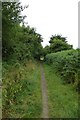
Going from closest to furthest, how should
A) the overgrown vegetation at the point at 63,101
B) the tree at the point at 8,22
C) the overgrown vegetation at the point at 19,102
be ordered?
1. the overgrown vegetation at the point at 19,102
2. the overgrown vegetation at the point at 63,101
3. the tree at the point at 8,22

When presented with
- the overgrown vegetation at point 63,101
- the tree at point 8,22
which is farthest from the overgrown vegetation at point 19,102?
the tree at point 8,22

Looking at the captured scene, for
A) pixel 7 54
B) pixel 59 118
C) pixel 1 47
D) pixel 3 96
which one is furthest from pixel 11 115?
pixel 7 54

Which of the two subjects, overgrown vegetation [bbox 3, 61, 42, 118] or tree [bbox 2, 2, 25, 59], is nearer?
overgrown vegetation [bbox 3, 61, 42, 118]

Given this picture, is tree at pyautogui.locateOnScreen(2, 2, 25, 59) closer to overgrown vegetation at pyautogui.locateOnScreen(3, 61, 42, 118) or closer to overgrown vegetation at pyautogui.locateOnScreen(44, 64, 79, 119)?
overgrown vegetation at pyautogui.locateOnScreen(3, 61, 42, 118)

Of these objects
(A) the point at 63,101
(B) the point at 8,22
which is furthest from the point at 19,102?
(B) the point at 8,22

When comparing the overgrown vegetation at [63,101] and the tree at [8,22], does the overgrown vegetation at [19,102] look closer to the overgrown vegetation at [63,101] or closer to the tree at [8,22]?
the overgrown vegetation at [63,101]

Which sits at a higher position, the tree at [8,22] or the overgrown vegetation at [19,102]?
the tree at [8,22]

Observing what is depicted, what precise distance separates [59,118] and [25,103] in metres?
2.14

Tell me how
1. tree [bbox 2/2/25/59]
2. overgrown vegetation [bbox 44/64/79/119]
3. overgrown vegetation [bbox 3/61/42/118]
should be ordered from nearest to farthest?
1. overgrown vegetation [bbox 3/61/42/118]
2. overgrown vegetation [bbox 44/64/79/119]
3. tree [bbox 2/2/25/59]

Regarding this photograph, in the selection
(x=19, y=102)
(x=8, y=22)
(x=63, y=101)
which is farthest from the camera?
(x=8, y=22)

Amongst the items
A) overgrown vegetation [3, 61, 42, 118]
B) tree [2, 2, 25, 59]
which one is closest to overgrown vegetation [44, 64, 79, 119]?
overgrown vegetation [3, 61, 42, 118]

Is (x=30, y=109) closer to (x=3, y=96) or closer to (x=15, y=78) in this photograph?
(x=3, y=96)

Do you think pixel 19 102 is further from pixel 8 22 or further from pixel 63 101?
pixel 8 22

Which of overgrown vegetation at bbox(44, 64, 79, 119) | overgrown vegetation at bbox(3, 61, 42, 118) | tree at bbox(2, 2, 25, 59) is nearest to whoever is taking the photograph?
overgrown vegetation at bbox(3, 61, 42, 118)
